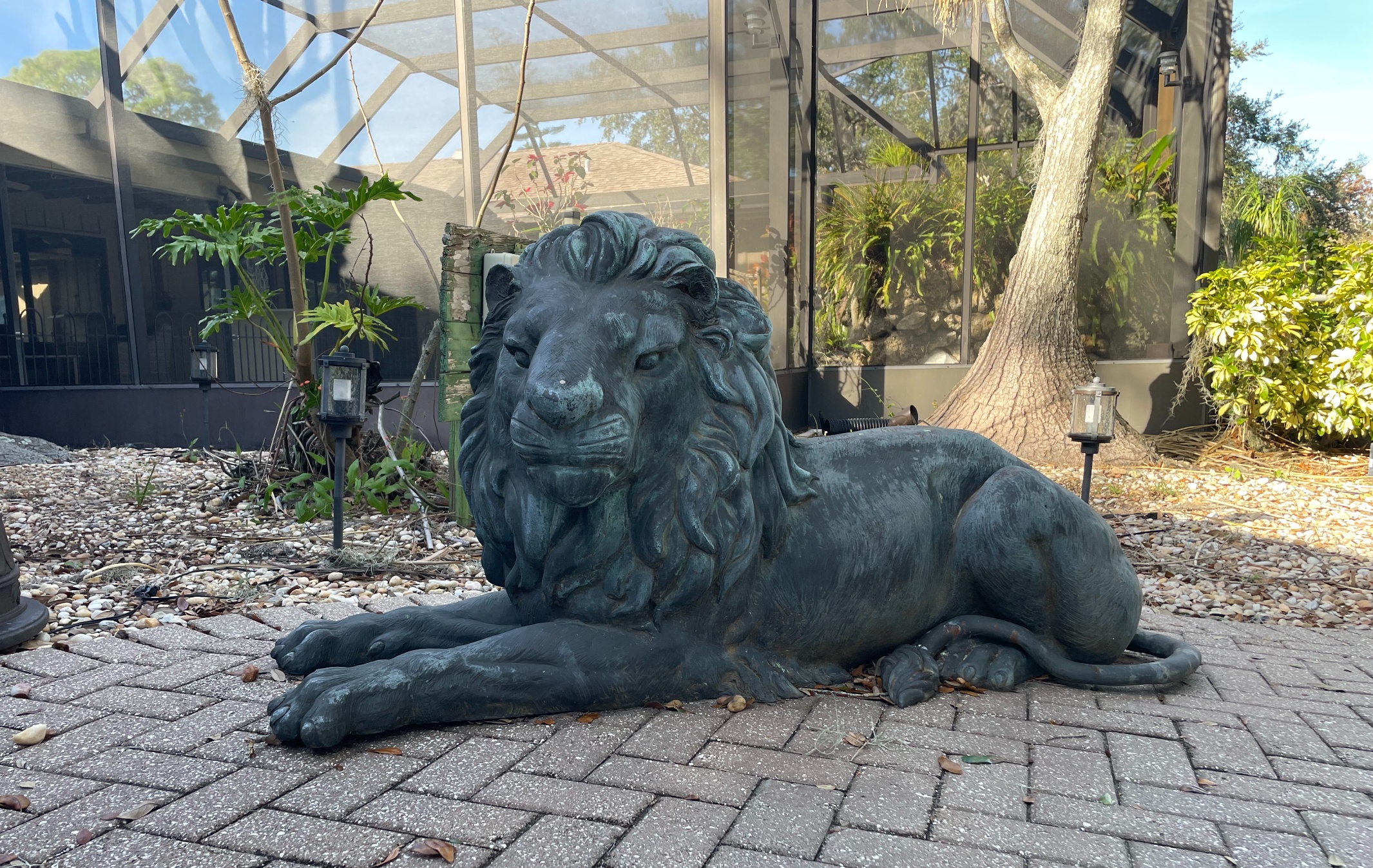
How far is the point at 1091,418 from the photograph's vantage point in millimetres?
4238

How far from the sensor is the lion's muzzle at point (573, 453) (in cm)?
179

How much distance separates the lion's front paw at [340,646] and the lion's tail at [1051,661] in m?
1.49

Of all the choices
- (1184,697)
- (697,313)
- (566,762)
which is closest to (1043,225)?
(1184,697)

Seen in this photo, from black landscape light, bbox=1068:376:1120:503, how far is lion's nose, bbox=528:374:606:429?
3.21 metres

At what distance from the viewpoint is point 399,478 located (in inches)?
221

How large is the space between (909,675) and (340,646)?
5.03ft

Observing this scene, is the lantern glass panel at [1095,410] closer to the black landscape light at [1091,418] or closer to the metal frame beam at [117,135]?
Answer: the black landscape light at [1091,418]

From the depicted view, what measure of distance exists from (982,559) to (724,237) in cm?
652

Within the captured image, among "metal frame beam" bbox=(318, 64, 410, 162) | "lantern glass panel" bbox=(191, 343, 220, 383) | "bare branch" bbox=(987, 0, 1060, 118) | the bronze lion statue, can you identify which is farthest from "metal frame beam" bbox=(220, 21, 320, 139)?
the bronze lion statue


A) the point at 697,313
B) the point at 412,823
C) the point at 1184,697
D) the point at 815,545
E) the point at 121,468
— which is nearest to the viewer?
the point at 412,823

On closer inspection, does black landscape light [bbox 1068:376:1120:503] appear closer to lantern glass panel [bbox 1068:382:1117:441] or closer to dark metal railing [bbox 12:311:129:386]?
lantern glass panel [bbox 1068:382:1117:441]

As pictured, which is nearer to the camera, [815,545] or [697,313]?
[697,313]

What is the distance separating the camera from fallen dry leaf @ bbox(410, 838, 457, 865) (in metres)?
1.49

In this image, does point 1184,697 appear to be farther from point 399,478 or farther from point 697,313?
point 399,478
